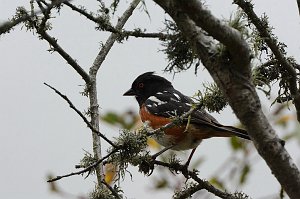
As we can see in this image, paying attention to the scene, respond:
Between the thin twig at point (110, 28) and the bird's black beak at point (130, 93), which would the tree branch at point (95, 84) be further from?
the bird's black beak at point (130, 93)

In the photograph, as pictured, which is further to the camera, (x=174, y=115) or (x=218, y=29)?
(x=174, y=115)

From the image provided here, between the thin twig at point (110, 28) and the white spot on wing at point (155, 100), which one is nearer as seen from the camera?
the thin twig at point (110, 28)

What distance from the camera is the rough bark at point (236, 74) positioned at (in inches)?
64.3

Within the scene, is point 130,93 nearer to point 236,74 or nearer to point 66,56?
point 66,56

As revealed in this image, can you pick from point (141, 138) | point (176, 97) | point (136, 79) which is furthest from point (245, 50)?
point (136, 79)

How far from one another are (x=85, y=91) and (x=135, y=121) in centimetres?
46

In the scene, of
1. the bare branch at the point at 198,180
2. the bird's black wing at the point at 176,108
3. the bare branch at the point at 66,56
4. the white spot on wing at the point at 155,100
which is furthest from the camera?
the white spot on wing at the point at 155,100

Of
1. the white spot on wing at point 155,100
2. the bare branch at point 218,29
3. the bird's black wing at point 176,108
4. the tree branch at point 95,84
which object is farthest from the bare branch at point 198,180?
the white spot on wing at point 155,100

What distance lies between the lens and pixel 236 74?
170 cm

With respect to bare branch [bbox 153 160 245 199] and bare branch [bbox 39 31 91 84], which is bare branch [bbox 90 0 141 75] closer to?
bare branch [bbox 39 31 91 84]

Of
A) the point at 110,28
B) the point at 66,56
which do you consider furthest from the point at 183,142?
the point at 110,28

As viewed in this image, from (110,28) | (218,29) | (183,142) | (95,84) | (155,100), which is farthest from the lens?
(155,100)

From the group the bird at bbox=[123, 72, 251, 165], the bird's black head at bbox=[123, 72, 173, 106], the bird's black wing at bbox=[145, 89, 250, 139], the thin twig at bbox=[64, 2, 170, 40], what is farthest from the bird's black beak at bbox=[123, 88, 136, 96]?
the thin twig at bbox=[64, 2, 170, 40]

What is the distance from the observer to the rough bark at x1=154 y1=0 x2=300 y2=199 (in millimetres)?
1633
